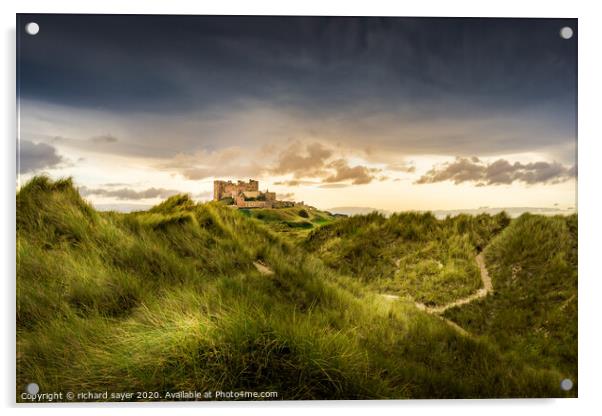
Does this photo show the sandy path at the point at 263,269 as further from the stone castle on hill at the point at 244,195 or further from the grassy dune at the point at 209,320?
the stone castle on hill at the point at 244,195

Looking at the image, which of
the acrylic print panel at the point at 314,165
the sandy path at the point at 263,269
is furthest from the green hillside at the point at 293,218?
the sandy path at the point at 263,269

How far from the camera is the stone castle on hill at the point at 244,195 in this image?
2875 millimetres

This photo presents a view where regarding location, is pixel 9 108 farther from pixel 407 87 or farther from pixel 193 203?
pixel 407 87

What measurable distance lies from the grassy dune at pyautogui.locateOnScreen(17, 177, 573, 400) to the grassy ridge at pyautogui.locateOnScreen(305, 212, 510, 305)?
0.44 feet

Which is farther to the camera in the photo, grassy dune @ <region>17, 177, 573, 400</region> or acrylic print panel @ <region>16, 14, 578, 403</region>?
acrylic print panel @ <region>16, 14, 578, 403</region>

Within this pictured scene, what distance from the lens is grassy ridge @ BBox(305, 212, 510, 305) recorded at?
3072mm

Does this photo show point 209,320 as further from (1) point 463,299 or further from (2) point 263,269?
(1) point 463,299

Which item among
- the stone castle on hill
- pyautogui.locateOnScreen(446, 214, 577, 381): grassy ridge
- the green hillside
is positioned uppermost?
the stone castle on hill

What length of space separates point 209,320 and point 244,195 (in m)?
0.94

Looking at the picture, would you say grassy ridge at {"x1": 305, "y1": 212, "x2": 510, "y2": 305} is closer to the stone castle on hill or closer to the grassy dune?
the grassy dune

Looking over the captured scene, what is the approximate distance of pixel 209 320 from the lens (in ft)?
8.20

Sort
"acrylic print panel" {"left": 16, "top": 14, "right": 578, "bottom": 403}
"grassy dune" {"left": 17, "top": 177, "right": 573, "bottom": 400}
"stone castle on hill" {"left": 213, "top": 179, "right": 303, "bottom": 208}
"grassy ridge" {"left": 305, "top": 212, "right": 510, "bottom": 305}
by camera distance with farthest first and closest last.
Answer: "grassy ridge" {"left": 305, "top": 212, "right": 510, "bottom": 305} → "stone castle on hill" {"left": 213, "top": 179, "right": 303, "bottom": 208} → "acrylic print panel" {"left": 16, "top": 14, "right": 578, "bottom": 403} → "grassy dune" {"left": 17, "top": 177, "right": 573, "bottom": 400}

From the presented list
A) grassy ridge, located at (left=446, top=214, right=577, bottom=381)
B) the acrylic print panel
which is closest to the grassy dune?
the acrylic print panel
